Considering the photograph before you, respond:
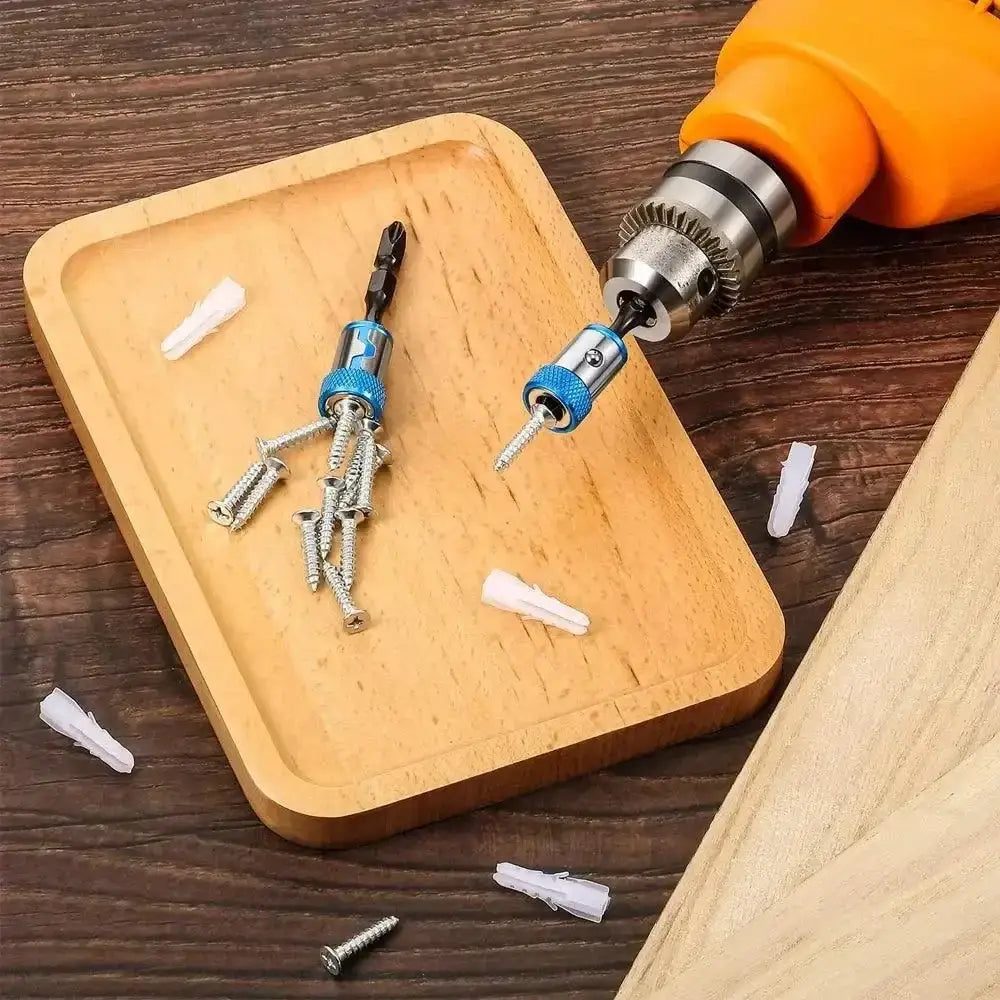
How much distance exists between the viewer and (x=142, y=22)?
1.14 m

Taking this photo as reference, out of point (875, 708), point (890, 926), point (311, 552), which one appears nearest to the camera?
point (890, 926)

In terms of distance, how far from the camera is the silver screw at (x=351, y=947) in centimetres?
83

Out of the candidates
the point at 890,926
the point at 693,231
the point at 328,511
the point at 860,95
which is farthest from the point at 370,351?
the point at 890,926

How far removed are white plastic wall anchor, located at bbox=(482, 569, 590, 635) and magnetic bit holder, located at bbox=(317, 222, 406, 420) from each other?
142 millimetres

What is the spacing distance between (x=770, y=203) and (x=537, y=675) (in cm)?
34

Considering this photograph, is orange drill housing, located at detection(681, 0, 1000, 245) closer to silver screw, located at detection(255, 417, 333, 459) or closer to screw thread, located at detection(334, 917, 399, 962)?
silver screw, located at detection(255, 417, 333, 459)

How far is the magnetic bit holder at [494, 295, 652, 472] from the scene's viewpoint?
2.93ft

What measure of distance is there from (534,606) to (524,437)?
0.35 ft

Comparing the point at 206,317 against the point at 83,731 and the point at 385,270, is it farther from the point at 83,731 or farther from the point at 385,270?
the point at 83,731

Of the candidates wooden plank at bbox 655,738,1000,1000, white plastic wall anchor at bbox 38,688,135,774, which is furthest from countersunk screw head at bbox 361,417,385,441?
wooden plank at bbox 655,738,1000,1000

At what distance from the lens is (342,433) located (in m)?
0.92

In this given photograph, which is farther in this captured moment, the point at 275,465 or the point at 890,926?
the point at 275,465

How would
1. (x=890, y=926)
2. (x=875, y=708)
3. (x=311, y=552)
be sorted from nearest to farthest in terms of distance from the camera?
(x=890, y=926) → (x=875, y=708) → (x=311, y=552)

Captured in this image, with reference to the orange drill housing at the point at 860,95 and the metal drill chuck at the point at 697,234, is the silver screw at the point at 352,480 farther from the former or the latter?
the orange drill housing at the point at 860,95
